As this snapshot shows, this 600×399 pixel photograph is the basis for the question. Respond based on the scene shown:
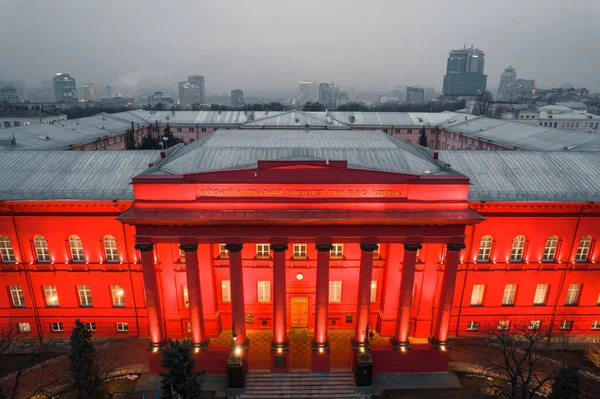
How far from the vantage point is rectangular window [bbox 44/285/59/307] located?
29.4m

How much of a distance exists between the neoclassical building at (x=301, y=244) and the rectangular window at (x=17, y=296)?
0.30ft

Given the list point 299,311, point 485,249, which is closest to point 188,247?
point 299,311

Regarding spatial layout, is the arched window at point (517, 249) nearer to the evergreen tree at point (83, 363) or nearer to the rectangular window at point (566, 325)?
the rectangular window at point (566, 325)

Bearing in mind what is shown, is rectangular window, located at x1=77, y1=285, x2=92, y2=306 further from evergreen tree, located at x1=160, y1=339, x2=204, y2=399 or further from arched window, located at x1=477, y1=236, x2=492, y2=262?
arched window, located at x1=477, y1=236, x2=492, y2=262

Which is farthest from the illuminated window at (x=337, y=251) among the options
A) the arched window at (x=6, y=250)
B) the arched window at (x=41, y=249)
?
the arched window at (x=6, y=250)

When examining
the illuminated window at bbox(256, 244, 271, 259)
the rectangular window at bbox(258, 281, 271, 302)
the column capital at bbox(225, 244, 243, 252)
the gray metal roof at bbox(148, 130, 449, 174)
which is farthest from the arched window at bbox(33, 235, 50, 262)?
the rectangular window at bbox(258, 281, 271, 302)

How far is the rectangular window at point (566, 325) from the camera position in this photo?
30.5 meters

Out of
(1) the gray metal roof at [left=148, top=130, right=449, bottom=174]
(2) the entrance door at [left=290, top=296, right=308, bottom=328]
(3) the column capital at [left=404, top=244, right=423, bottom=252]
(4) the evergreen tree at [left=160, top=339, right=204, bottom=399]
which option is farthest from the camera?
(2) the entrance door at [left=290, top=296, right=308, bottom=328]

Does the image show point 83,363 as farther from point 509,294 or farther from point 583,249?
point 583,249

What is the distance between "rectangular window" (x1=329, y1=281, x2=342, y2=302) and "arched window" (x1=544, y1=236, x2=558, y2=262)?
1560cm

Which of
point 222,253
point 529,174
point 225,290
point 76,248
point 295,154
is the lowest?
point 225,290

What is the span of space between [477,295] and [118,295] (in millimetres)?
27713

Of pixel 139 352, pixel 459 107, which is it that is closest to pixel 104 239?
pixel 139 352

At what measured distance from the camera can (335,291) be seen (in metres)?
30.1
